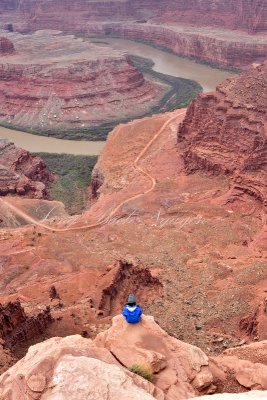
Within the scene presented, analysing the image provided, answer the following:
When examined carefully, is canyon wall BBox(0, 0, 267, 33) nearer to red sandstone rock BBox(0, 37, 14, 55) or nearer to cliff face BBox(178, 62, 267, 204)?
red sandstone rock BBox(0, 37, 14, 55)

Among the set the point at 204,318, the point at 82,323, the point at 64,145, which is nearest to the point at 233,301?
the point at 204,318

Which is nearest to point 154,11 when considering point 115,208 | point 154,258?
point 115,208

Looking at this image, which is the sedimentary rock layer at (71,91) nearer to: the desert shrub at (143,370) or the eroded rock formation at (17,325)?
the eroded rock formation at (17,325)

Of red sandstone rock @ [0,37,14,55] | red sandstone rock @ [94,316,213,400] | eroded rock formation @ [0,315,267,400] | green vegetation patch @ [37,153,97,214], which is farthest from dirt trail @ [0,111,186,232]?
red sandstone rock @ [0,37,14,55]

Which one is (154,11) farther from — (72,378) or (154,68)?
(72,378)

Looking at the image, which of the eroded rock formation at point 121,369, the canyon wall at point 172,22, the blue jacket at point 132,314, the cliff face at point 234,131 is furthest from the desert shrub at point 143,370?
the canyon wall at point 172,22
